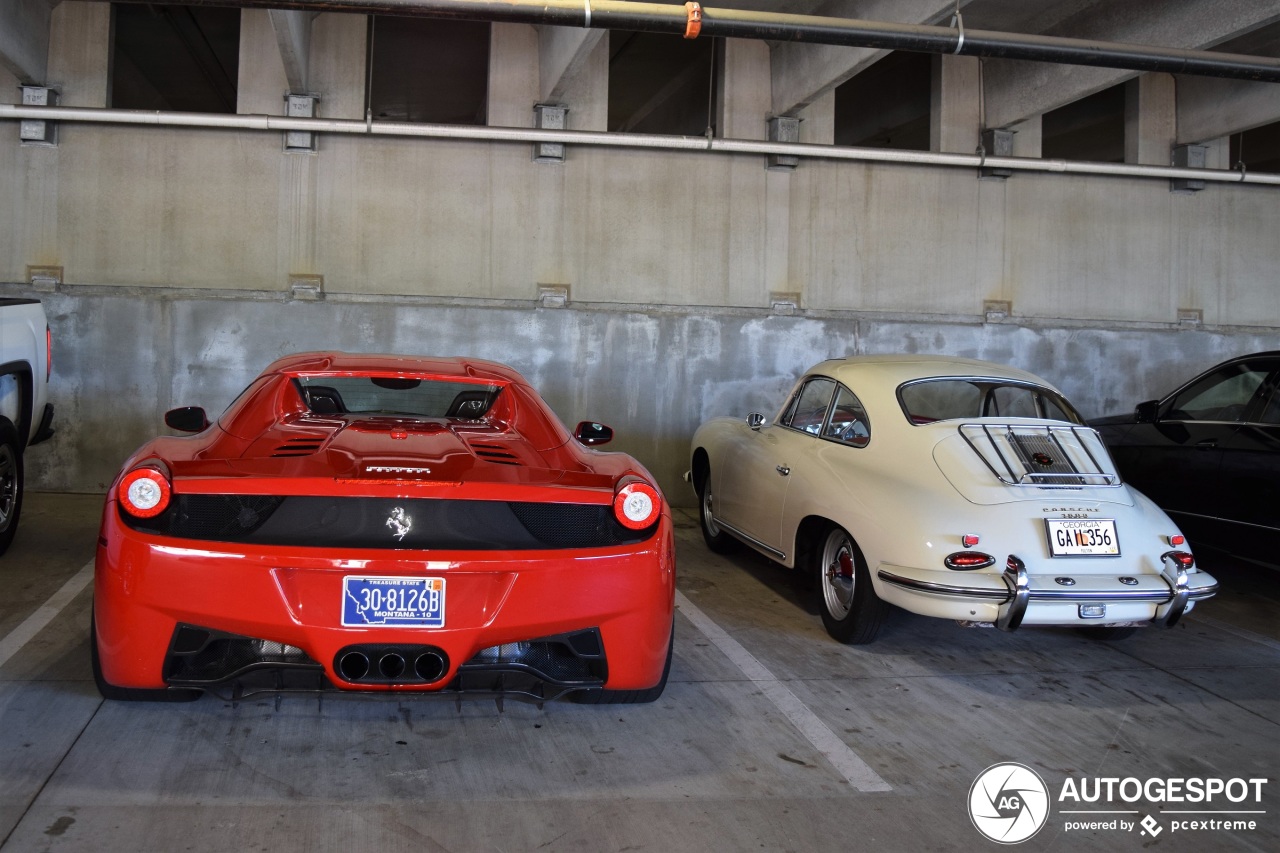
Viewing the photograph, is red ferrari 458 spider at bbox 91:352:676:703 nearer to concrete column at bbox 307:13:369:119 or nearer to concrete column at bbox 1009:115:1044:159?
concrete column at bbox 307:13:369:119

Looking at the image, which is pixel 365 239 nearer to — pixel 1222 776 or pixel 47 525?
pixel 47 525

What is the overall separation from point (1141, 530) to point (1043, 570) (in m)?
0.57

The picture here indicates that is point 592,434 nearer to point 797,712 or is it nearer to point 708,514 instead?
point 797,712

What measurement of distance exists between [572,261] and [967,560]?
5744 mm

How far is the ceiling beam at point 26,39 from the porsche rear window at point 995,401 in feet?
24.1

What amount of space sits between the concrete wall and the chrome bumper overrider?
5191mm

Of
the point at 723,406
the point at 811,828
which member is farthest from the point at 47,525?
the point at 811,828

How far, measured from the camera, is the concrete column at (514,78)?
30.1 ft

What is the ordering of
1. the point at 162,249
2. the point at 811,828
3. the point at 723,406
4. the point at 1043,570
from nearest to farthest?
the point at 811,828 < the point at 1043,570 < the point at 162,249 < the point at 723,406

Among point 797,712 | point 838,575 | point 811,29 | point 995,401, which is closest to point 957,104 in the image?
point 811,29

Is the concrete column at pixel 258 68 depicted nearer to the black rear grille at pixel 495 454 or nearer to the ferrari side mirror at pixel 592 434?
the ferrari side mirror at pixel 592 434

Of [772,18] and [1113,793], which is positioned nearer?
[1113,793]

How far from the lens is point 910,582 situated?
4242mm

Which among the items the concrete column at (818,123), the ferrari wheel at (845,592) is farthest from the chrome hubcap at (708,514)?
the concrete column at (818,123)
